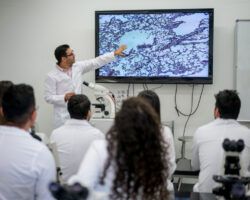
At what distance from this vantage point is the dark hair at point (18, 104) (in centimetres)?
181

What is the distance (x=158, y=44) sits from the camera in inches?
182

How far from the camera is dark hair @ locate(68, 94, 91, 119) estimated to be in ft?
8.91

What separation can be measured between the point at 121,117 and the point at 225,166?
0.77 metres

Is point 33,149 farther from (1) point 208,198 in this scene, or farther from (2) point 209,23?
(2) point 209,23

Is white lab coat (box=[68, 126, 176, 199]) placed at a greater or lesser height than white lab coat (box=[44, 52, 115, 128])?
lesser

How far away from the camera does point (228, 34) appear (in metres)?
4.56

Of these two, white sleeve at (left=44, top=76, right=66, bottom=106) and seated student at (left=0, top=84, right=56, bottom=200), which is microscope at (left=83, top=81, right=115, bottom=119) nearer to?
white sleeve at (left=44, top=76, right=66, bottom=106)

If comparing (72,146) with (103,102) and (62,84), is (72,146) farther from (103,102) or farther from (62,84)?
(62,84)

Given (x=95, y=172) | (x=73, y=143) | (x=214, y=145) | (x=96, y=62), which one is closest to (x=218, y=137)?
(x=214, y=145)

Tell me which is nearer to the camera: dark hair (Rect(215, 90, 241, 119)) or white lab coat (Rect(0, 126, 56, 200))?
white lab coat (Rect(0, 126, 56, 200))

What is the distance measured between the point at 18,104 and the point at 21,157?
26cm

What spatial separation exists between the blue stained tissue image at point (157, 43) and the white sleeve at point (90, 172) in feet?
10.9

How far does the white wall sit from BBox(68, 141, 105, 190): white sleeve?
3.39m

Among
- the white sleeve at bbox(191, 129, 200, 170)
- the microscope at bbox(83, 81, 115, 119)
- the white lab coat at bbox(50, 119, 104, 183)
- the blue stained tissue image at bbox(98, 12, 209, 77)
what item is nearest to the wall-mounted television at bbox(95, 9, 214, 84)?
the blue stained tissue image at bbox(98, 12, 209, 77)
